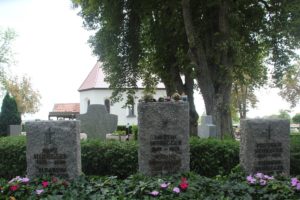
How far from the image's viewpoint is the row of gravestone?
916 cm

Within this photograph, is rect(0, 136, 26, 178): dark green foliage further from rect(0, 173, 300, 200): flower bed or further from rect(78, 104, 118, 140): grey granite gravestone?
rect(78, 104, 118, 140): grey granite gravestone

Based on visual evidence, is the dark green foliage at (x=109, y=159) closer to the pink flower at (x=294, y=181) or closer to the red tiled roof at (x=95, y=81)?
the pink flower at (x=294, y=181)

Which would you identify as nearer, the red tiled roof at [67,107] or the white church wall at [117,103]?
the white church wall at [117,103]

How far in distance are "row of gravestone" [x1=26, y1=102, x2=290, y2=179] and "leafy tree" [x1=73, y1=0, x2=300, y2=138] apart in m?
9.57

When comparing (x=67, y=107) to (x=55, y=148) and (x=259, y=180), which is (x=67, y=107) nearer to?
(x=55, y=148)

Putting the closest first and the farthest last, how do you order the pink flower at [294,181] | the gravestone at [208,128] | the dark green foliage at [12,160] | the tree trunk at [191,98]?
the pink flower at [294,181] < the dark green foliage at [12,160] < the gravestone at [208,128] < the tree trunk at [191,98]

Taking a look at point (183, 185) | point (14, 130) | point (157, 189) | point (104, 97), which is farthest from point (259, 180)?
point (104, 97)

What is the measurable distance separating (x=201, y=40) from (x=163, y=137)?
13163 mm

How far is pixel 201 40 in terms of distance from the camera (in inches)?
858

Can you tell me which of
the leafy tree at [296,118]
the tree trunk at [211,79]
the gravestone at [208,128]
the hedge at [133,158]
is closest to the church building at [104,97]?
the leafy tree at [296,118]

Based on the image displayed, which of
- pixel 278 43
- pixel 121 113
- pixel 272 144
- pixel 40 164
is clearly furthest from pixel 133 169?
pixel 121 113

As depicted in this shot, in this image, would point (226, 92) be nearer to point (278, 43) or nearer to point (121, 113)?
point (278, 43)

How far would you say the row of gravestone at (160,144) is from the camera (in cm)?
916

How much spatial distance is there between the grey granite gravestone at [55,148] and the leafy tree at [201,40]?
428 inches
